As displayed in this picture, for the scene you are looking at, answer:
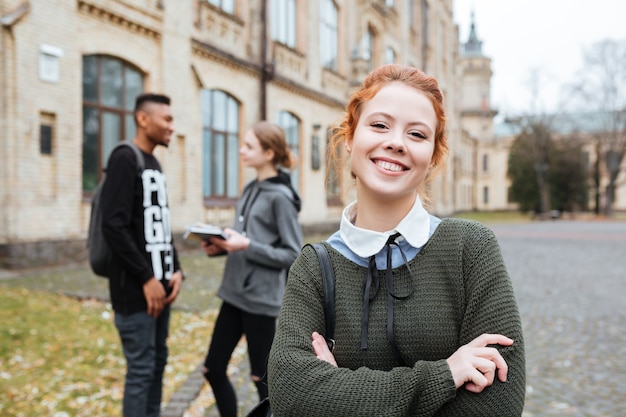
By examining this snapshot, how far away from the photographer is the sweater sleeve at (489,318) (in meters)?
1.51

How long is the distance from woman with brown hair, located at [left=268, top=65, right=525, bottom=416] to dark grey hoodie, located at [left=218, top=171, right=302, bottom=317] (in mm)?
1792

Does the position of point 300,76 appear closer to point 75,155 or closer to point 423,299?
point 75,155

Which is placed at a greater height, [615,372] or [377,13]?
[377,13]

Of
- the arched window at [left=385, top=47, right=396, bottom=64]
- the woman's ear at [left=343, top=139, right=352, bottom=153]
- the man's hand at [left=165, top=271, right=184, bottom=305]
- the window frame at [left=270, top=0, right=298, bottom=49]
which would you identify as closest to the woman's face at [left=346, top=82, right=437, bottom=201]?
the woman's ear at [left=343, top=139, right=352, bottom=153]

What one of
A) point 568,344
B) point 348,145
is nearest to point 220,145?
point 568,344

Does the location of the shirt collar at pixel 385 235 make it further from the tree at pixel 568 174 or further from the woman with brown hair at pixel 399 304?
the tree at pixel 568 174

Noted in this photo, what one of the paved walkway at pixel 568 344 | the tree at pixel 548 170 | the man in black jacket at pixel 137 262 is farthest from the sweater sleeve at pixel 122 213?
the tree at pixel 548 170

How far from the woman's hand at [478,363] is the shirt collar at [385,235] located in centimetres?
32

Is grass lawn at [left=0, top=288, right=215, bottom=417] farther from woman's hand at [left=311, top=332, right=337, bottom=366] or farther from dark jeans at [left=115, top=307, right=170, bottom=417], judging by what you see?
woman's hand at [left=311, top=332, right=337, bottom=366]

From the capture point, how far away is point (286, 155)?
12.6ft

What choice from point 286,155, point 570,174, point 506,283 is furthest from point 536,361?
point 570,174

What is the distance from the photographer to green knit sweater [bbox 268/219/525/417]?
150cm

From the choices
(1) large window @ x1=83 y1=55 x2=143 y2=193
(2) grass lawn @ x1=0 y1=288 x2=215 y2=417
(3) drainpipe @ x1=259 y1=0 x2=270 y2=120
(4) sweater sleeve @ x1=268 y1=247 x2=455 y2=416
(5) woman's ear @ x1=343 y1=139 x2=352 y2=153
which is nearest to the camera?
(4) sweater sleeve @ x1=268 y1=247 x2=455 y2=416

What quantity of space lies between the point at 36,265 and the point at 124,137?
359 cm
